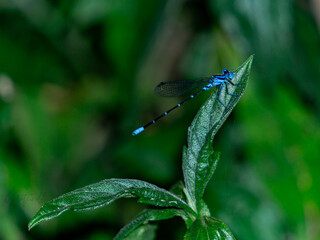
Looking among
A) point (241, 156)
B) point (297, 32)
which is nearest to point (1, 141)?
point (241, 156)

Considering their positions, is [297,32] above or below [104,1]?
below

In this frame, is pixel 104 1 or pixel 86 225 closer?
pixel 86 225

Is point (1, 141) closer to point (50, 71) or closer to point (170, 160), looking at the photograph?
point (50, 71)

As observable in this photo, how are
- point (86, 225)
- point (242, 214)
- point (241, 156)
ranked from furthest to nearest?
point (241, 156), point (86, 225), point (242, 214)

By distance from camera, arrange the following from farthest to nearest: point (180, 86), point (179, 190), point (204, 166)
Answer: point (180, 86)
point (179, 190)
point (204, 166)

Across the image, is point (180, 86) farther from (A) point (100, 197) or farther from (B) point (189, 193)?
(A) point (100, 197)

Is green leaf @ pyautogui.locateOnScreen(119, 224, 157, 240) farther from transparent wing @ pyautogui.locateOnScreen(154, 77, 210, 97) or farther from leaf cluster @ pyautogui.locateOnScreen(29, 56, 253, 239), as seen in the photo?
transparent wing @ pyautogui.locateOnScreen(154, 77, 210, 97)

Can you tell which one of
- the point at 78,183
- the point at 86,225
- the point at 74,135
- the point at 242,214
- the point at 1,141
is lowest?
the point at 242,214

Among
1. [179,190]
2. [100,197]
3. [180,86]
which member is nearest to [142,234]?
[179,190]
